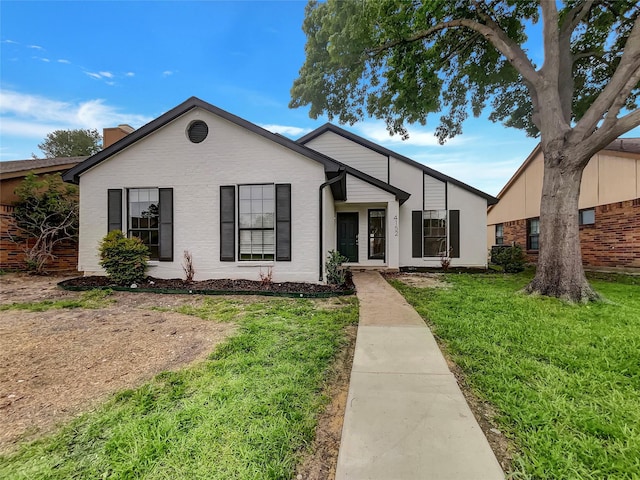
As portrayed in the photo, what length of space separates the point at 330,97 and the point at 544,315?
10.5 meters

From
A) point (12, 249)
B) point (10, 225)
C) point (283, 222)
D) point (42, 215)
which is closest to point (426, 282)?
point (283, 222)

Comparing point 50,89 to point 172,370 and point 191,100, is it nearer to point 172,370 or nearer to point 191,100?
point 191,100

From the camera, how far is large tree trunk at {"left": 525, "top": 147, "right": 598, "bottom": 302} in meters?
6.24

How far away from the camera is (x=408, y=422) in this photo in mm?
2014

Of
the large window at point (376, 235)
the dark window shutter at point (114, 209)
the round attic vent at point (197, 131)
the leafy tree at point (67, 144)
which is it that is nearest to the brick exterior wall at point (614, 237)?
the large window at point (376, 235)

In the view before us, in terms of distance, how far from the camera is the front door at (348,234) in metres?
11.5

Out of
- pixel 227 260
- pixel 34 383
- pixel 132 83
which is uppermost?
pixel 132 83

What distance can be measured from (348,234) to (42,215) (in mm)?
10806

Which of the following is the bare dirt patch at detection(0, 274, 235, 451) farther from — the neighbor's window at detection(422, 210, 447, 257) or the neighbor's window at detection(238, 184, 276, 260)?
the neighbor's window at detection(422, 210, 447, 257)

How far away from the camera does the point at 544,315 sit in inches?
192

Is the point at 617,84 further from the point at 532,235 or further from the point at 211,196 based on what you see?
the point at 532,235

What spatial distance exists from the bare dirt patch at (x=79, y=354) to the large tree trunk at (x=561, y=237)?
710 centimetres

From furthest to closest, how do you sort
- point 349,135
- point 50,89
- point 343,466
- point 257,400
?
1. point 349,135
2. point 50,89
3. point 257,400
4. point 343,466

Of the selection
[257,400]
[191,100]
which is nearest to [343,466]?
[257,400]
